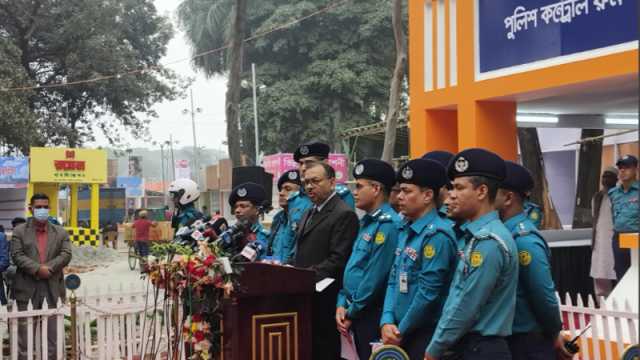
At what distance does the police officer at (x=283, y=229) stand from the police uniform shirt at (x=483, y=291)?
2680 millimetres

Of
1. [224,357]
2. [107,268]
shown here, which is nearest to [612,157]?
[224,357]

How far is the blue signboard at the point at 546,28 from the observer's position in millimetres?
7023

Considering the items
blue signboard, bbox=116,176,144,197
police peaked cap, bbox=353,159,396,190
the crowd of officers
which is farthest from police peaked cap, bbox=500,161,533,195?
blue signboard, bbox=116,176,144,197

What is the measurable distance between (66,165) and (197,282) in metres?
19.5

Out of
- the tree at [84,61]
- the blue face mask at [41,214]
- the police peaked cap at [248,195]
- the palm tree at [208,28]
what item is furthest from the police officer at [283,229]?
the palm tree at [208,28]

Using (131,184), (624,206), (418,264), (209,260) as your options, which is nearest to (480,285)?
(418,264)

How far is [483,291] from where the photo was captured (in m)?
3.52

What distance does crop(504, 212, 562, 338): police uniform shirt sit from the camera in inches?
153

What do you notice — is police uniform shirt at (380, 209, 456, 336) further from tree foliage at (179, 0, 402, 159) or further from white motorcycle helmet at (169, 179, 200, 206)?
tree foliage at (179, 0, 402, 159)

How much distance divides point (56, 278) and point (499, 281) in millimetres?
5716

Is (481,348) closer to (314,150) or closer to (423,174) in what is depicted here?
(423,174)

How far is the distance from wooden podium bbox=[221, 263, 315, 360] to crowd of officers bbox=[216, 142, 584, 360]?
9.8 inches

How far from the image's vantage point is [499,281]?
142 inches

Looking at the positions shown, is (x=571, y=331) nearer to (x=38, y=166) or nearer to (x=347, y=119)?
(x=38, y=166)
